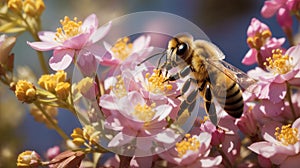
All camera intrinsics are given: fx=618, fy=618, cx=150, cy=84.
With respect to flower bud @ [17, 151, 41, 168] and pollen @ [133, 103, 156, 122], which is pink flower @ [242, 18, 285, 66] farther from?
Answer: flower bud @ [17, 151, 41, 168]

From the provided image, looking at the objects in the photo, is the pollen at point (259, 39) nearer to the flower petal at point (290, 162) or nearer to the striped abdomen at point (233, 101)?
the striped abdomen at point (233, 101)

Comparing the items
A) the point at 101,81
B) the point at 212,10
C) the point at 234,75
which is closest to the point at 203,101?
the point at 234,75

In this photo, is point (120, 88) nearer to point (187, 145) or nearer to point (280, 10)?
point (187, 145)

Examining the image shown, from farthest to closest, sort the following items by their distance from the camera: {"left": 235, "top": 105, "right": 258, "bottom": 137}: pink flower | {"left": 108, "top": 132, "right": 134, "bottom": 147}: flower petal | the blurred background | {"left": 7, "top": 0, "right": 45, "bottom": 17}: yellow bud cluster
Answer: the blurred background
{"left": 7, "top": 0, "right": 45, "bottom": 17}: yellow bud cluster
{"left": 235, "top": 105, "right": 258, "bottom": 137}: pink flower
{"left": 108, "top": 132, "right": 134, "bottom": 147}: flower petal

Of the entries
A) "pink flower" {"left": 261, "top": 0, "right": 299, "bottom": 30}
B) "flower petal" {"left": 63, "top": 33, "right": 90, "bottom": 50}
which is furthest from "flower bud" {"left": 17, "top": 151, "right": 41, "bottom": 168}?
"pink flower" {"left": 261, "top": 0, "right": 299, "bottom": 30}

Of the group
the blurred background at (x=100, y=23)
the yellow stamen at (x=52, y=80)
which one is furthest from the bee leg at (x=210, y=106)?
the blurred background at (x=100, y=23)

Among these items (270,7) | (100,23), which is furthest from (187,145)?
(100,23)

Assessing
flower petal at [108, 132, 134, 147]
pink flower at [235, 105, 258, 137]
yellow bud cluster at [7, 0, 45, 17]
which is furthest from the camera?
yellow bud cluster at [7, 0, 45, 17]
